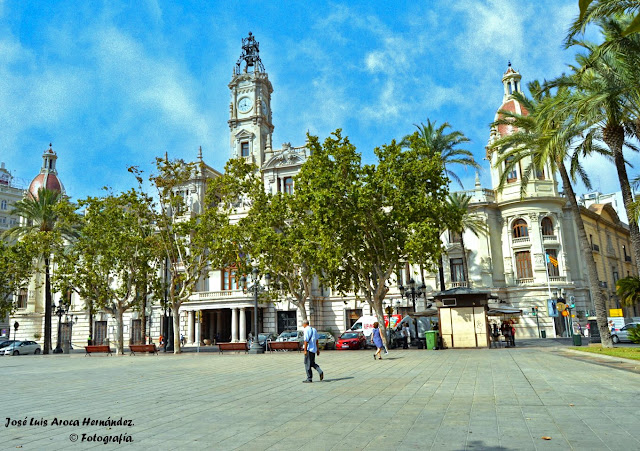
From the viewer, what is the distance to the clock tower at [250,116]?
2026 inches

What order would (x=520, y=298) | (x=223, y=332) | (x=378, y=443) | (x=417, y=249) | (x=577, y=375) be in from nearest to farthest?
(x=378, y=443), (x=577, y=375), (x=417, y=249), (x=520, y=298), (x=223, y=332)

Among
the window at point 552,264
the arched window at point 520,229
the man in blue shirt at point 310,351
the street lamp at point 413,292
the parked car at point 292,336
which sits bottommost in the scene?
the parked car at point 292,336

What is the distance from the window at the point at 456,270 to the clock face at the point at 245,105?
26124 millimetres

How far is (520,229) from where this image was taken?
4400cm

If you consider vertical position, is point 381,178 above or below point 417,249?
above

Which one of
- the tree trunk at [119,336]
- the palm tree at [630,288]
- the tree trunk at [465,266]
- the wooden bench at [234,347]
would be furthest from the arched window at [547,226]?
the tree trunk at [119,336]

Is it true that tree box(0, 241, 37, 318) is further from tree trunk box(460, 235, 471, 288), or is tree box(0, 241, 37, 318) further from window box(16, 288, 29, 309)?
tree trunk box(460, 235, 471, 288)

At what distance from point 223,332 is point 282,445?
145 feet

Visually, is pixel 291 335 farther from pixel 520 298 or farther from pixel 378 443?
pixel 378 443

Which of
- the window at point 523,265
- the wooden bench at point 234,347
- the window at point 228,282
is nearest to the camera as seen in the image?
the wooden bench at point 234,347

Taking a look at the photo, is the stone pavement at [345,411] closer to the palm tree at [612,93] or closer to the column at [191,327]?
the palm tree at [612,93]

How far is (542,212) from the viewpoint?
43.0 meters

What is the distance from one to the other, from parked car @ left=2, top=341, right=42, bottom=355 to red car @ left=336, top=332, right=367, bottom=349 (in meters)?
28.1

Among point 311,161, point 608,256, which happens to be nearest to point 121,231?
point 311,161
